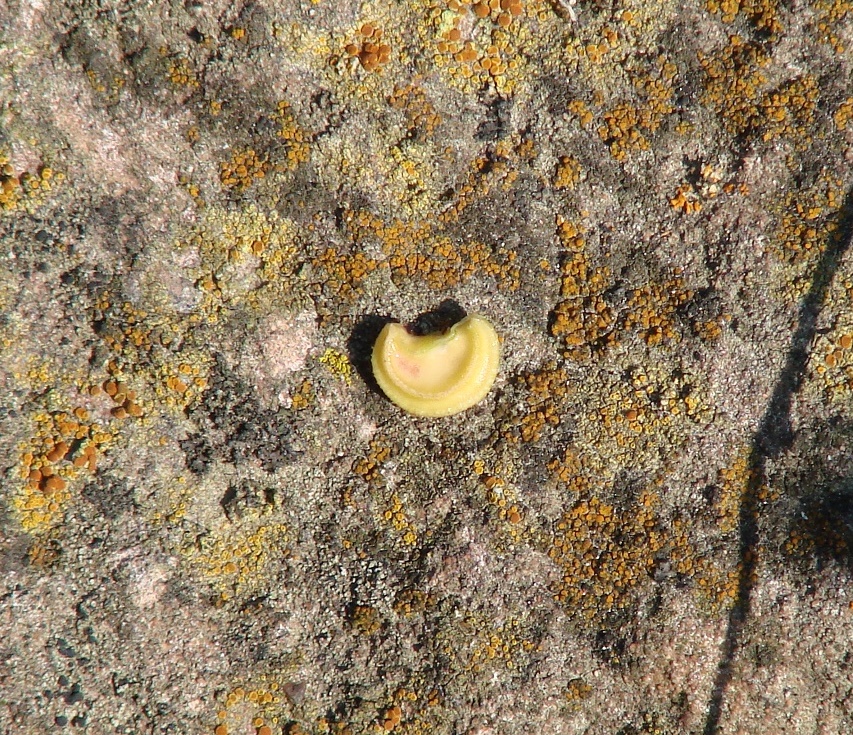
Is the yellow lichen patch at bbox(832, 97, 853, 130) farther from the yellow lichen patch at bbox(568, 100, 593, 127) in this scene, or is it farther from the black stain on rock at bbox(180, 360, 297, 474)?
the black stain on rock at bbox(180, 360, 297, 474)

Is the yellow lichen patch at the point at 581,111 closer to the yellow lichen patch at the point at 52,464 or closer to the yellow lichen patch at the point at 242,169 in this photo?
the yellow lichen patch at the point at 242,169

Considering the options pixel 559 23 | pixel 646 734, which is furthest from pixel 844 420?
pixel 559 23

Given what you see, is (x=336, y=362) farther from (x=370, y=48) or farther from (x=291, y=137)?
(x=370, y=48)

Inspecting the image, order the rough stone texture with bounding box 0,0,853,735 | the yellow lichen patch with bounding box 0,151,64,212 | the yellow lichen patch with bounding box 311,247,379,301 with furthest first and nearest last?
the yellow lichen patch with bounding box 311,247,379,301, the rough stone texture with bounding box 0,0,853,735, the yellow lichen patch with bounding box 0,151,64,212

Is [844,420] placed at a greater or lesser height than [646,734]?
greater

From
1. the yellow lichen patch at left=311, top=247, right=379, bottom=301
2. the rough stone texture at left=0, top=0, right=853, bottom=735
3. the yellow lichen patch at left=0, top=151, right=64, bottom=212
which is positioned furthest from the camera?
the yellow lichen patch at left=311, top=247, right=379, bottom=301

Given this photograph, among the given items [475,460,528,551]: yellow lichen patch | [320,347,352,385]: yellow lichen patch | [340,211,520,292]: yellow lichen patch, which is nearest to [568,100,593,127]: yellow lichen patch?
[340,211,520,292]: yellow lichen patch

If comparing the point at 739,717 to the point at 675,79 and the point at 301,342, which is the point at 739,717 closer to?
the point at 301,342
